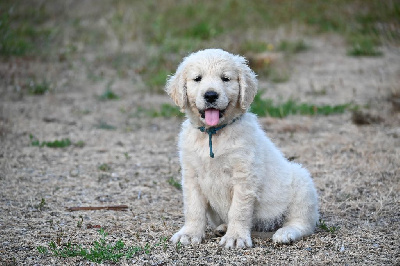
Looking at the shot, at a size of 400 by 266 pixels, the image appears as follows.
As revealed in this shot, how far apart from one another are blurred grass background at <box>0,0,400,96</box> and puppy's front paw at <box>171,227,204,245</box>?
6366 millimetres

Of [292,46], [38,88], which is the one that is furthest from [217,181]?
[292,46]

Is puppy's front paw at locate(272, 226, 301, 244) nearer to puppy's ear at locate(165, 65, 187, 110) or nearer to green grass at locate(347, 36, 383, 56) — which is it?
puppy's ear at locate(165, 65, 187, 110)

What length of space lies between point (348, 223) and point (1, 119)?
599 cm

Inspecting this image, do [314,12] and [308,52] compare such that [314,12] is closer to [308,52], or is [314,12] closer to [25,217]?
[308,52]

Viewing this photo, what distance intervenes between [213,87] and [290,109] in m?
4.83

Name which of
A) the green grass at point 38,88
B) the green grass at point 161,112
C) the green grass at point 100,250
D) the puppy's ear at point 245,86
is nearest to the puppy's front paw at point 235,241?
the green grass at point 100,250

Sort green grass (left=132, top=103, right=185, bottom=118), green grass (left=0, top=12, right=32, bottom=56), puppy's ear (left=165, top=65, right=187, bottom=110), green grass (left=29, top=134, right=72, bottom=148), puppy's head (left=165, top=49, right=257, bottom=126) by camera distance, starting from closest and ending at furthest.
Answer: puppy's head (left=165, top=49, right=257, bottom=126) < puppy's ear (left=165, top=65, right=187, bottom=110) < green grass (left=29, top=134, right=72, bottom=148) < green grass (left=132, top=103, right=185, bottom=118) < green grass (left=0, top=12, right=32, bottom=56)

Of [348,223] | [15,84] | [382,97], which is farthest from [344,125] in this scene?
[15,84]

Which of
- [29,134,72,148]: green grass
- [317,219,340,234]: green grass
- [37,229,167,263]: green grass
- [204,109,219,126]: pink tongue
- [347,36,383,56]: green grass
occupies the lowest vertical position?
[317,219,340,234]: green grass

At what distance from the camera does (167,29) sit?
1467cm

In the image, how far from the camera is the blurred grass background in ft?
39.4

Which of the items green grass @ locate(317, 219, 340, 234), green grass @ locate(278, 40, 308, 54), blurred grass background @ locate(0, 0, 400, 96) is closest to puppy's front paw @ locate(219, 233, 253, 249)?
green grass @ locate(317, 219, 340, 234)

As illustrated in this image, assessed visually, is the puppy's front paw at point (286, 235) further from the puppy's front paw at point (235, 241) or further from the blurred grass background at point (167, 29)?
the blurred grass background at point (167, 29)

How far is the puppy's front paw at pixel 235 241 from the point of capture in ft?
14.6
